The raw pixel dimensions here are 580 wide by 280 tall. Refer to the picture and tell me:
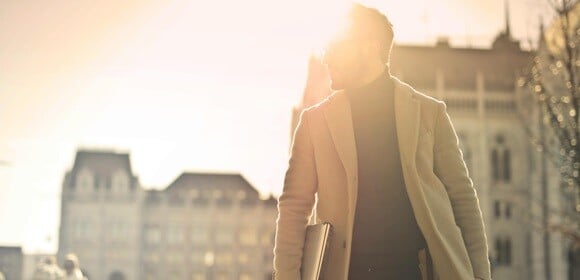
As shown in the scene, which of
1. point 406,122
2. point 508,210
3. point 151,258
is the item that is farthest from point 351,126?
point 151,258

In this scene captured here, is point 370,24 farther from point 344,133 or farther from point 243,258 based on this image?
point 243,258

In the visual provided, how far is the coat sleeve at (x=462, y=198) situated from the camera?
349 centimetres

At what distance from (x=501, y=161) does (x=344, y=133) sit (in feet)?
215

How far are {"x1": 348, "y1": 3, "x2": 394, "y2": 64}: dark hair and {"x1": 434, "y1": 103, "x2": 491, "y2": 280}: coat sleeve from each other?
32 cm

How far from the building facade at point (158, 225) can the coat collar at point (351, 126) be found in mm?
95380

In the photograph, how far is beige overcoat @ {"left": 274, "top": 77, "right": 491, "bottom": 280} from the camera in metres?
3.40

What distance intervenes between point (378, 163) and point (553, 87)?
155 feet

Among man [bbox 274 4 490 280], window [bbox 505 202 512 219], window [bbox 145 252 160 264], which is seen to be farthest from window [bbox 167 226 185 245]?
man [bbox 274 4 490 280]

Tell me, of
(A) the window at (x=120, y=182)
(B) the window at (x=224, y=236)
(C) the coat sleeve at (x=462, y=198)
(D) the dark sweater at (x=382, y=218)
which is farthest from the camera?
(B) the window at (x=224, y=236)

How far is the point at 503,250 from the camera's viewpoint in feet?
220

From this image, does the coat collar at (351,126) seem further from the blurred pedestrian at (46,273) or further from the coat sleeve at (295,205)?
the blurred pedestrian at (46,273)

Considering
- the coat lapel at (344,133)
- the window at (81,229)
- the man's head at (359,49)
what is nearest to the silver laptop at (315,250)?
the coat lapel at (344,133)

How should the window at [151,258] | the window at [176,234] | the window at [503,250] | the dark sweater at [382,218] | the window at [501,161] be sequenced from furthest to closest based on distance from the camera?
the window at [176,234]
the window at [151,258]
the window at [501,161]
the window at [503,250]
the dark sweater at [382,218]

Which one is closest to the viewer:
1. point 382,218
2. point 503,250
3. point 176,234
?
point 382,218
